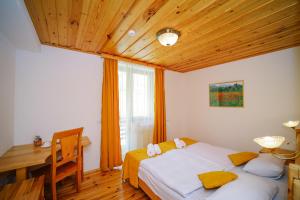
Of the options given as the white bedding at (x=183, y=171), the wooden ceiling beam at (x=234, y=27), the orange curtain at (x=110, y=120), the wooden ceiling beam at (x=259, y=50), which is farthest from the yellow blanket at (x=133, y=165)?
the wooden ceiling beam at (x=259, y=50)

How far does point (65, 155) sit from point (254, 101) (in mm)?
3547

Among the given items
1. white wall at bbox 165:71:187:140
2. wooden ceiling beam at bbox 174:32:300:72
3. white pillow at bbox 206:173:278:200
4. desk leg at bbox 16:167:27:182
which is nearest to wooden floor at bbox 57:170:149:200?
desk leg at bbox 16:167:27:182

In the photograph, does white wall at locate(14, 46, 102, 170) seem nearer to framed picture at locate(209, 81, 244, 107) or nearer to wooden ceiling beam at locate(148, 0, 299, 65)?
→ wooden ceiling beam at locate(148, 0, 299, 65)

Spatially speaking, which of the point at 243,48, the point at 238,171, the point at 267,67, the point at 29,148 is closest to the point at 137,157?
the point at 238,171

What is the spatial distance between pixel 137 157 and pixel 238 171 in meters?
1.37

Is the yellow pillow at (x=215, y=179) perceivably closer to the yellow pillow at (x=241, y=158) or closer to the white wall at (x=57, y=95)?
the yellow pillow at (x=241, y=158)

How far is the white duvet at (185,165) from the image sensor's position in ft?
4.58

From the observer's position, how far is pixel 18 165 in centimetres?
140

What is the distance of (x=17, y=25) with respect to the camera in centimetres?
146

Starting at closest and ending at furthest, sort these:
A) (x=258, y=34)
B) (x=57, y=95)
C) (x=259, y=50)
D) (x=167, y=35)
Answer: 1. (x=167, y=35)
2. (x=258, y=34)
3. (x=57, y=95)
4. (x=259, y=50)

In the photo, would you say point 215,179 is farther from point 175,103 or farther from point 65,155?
point 175,103

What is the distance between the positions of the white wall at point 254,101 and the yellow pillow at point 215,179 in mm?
1862

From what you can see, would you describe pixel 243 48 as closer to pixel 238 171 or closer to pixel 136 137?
pixel 238 171

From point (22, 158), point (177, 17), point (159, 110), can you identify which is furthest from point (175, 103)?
point (22, 158)
